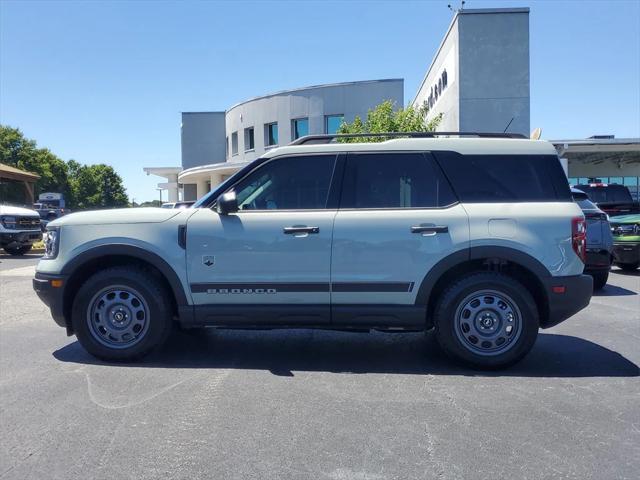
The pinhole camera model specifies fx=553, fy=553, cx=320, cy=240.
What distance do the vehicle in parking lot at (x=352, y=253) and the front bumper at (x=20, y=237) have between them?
12.7 m

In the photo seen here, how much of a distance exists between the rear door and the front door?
0.50 feet

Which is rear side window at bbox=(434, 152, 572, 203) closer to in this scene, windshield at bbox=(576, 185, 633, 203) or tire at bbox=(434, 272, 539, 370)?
tire at bbox=(434, 272, 539, 370)

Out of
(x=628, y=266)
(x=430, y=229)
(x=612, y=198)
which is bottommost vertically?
(x=628, y=266)

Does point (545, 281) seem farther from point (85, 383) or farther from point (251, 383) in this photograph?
point (85, 383)

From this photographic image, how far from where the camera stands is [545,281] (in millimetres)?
4820

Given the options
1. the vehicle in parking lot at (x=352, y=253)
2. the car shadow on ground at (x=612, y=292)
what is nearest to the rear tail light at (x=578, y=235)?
the vehicle in parking lot at (x=352, y=253)

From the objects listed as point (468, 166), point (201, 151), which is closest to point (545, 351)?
point (468, 166)

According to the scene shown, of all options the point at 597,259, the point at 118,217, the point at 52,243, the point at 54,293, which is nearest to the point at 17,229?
the point at 52,243

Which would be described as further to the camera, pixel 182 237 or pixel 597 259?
pixel 597 259

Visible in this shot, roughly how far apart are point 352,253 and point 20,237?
14.8 metres

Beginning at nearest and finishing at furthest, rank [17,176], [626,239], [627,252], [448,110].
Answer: [626,239] → [627,252] → [448,110] → [17,176]

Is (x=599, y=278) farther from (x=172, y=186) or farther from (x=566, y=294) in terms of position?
(x=172, y=186)

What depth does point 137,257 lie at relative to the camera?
5031 millimetres

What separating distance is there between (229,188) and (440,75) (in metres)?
23.2
